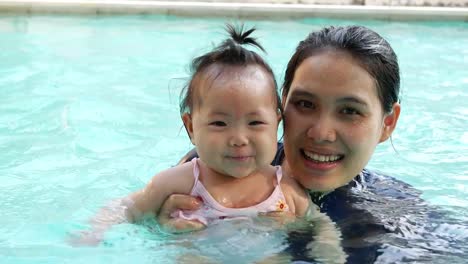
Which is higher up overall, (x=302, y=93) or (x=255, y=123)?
(x=302, y=93)

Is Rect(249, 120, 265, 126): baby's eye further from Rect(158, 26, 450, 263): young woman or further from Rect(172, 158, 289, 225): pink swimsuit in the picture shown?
Rect(172, 158, 289, 225): pink swimsuit

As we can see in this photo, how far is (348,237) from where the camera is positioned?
9.75 ft

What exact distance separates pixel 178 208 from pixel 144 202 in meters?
0.16

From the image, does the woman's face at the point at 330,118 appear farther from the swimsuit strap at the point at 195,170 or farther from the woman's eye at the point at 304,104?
the swimsuit strap at the point at 195,170

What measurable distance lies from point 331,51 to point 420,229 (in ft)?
2.89

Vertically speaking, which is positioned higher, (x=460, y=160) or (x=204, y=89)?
(x=204, y=89)

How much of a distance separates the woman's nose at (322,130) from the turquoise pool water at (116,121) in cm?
45

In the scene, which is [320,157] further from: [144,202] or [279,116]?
[144,202]

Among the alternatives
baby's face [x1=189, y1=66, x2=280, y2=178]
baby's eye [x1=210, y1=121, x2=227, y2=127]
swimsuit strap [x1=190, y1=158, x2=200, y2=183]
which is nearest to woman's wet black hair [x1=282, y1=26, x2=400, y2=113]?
baby's face [x1=189, y1=66, x2=280, y2=178]

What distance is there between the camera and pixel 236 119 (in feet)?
9.43

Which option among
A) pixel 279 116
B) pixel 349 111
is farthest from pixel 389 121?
pixel 279 116

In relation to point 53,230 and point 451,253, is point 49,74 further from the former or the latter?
point 451,253

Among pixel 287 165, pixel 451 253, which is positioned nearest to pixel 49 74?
pixel 287 165

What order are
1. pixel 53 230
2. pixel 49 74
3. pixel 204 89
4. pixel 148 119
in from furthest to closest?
pixel 49 74
pixel 148 119
pixel 53 230
pixel 204 89
